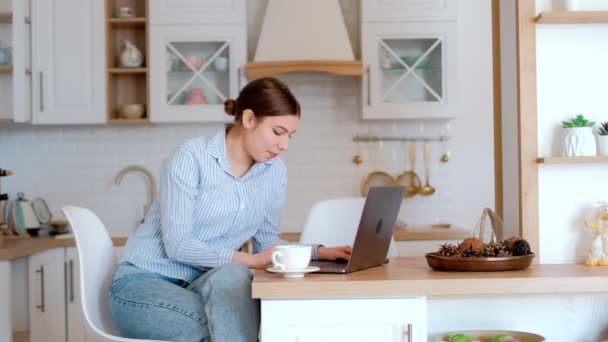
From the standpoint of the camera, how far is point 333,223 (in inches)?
122

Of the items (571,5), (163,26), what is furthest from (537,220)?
(163,26)

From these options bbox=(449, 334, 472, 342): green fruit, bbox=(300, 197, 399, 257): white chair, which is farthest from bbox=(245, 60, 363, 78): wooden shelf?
bbox=(449, 334, 472, 342): green fruit

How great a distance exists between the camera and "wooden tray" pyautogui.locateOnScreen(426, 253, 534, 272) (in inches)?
86.0

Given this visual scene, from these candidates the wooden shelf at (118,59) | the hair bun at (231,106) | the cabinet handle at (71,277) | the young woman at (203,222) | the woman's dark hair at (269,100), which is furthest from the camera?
the wooden shelf at (118,59)

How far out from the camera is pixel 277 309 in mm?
2006

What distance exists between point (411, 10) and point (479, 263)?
2870 millimetres

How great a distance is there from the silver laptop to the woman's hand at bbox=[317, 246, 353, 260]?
23mm

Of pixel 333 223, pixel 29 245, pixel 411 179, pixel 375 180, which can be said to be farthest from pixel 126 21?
pixel 333 223

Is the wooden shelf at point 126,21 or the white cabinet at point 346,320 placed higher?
the wooden shelf at point 126,21

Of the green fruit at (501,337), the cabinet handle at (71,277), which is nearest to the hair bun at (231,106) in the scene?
the green fruit at (501,337)

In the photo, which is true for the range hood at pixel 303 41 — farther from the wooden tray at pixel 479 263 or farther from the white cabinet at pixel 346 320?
the white cabinet at pixel 346 320

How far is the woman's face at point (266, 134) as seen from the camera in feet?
8.57

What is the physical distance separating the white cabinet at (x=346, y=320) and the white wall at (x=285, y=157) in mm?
3111

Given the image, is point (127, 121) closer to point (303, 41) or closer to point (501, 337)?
point (303, 41)
